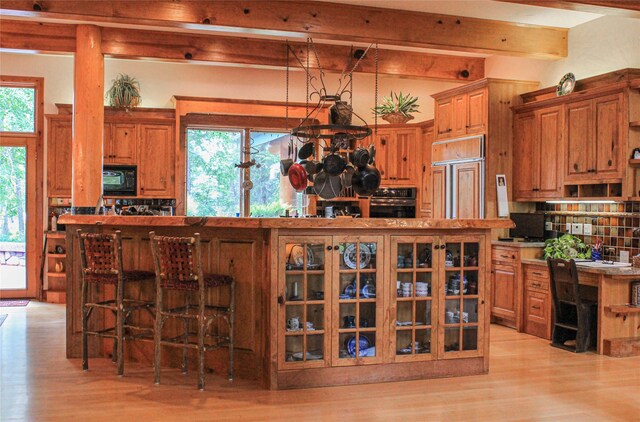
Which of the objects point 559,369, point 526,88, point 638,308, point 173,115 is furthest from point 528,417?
point 173,115

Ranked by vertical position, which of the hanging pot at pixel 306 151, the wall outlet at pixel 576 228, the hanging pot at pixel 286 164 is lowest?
the wall outlet at pixel 576 228

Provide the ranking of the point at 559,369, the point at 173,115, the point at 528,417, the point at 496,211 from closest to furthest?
the point at 528,417 < the point at 559,369 < the point at 496,211 < the point at 173,115

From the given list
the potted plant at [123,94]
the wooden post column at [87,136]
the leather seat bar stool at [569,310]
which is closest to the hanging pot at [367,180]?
the leather seat bar stool at [569,310]

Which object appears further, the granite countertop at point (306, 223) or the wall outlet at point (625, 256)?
the wall outlet at point (625, 256)

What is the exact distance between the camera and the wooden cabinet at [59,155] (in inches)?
319

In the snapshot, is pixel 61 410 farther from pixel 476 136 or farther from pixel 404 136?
pixel 404 136

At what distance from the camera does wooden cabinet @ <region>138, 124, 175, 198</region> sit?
27.0ft

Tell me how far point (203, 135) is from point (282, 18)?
10.6 feet

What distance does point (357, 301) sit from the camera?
14.5 feet

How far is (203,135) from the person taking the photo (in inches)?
341

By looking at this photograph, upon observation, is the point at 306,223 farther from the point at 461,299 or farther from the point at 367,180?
the point at 461,299

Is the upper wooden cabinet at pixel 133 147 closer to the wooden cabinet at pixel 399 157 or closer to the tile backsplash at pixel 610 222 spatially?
the wooden cabinet at pixel 399 157

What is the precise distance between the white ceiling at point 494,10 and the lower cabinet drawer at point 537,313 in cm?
285

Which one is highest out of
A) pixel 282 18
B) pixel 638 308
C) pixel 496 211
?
pixel 282 18
